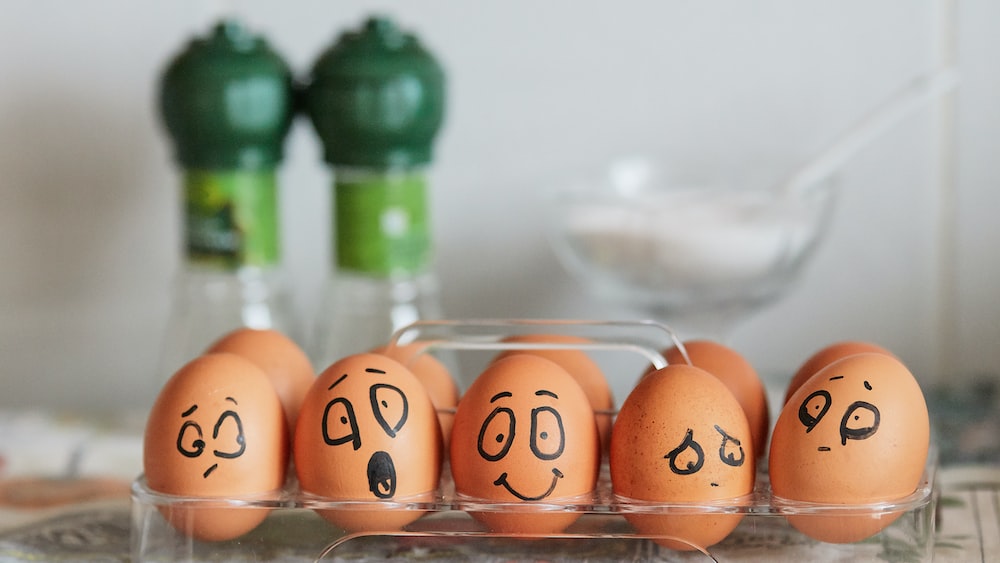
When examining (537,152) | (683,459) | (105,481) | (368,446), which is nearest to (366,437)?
(368,446)

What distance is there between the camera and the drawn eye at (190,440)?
0.40 meters

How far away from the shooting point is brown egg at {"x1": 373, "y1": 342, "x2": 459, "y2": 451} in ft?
1.55

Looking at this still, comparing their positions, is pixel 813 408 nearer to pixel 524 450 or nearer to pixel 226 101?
pixel 524 450

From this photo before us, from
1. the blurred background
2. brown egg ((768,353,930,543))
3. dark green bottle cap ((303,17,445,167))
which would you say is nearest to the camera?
brown egg ((768,353,930,543))

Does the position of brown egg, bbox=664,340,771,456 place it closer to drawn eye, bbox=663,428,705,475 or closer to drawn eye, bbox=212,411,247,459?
drawn eye, bbox=663,428,705,475

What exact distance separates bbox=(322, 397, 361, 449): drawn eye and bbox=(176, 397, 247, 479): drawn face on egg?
0.03 metres

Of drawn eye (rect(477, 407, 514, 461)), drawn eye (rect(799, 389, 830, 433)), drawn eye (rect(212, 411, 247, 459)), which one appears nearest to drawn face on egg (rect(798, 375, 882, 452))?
drawn eye (rect(799, 389, 830, 433))

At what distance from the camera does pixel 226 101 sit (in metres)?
0.66

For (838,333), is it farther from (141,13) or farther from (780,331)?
(141,13)

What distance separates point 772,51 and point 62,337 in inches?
24.7

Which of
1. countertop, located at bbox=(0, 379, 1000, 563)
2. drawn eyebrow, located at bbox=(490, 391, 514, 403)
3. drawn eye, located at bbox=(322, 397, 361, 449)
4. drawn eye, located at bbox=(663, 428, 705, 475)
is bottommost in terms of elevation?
countertop, located at bbox=(0, 379, 1000, 563)

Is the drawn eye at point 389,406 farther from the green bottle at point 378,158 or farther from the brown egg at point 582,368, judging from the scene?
the green bottle at point 378,158

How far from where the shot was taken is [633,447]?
393mm

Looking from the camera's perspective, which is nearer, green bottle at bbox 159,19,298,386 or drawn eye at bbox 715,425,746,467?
drawn eye at bbox 715,425,746,467
